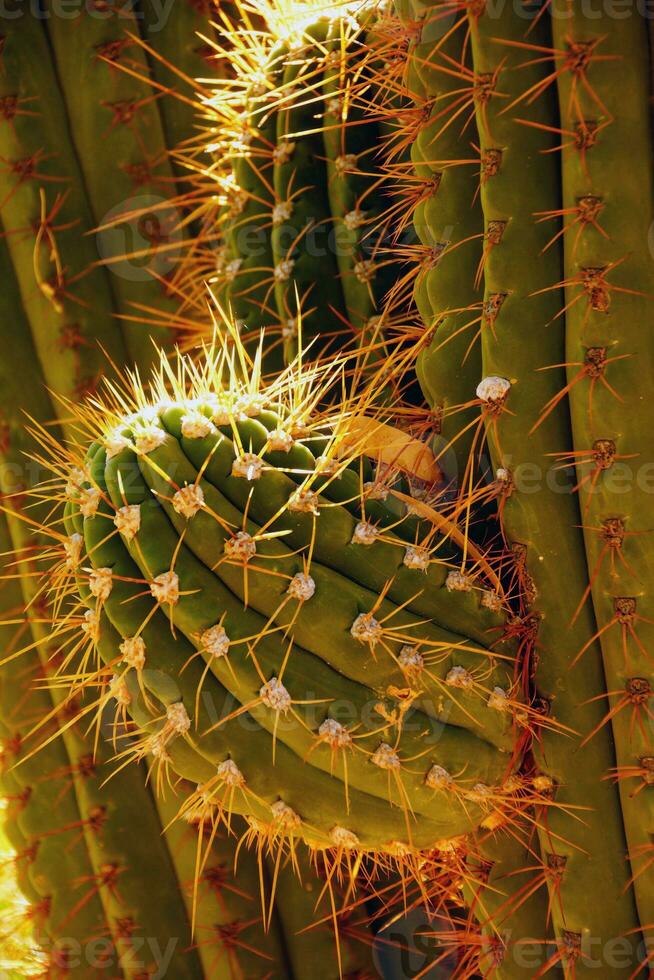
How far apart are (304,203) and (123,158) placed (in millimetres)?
418

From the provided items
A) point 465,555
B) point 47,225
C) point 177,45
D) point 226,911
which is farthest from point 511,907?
point 177,45

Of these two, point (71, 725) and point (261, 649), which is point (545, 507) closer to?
point (261, 649)

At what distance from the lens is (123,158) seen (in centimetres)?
180

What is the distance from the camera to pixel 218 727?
1097mm

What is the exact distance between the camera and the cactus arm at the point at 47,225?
1739 mm

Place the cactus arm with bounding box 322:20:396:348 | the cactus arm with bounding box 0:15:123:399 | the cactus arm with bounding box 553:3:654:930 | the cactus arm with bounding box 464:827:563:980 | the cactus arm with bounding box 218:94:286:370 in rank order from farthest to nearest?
the cactus arm with bounding box 0:15:123:399 < the cactus arm with bounding box 218:94:286:370 < the cactus arm with bounding box 322:20:396:348 < the cactus arm with bounding box 464:827:563:980 < the cactus arm with bounding box 553:3:654:930

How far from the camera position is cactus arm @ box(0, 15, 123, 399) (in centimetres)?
174

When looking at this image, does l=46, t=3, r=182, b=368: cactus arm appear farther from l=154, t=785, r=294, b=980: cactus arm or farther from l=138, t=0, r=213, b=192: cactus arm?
l=154, t=785, r=294, b=980: cactus arm

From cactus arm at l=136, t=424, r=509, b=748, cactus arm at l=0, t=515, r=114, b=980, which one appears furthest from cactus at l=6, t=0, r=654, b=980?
cactus arm at l=0, t=515, r=114, b=980

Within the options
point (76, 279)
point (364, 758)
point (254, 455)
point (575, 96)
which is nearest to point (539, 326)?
point (575, 96)

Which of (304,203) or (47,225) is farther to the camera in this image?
(47,225)

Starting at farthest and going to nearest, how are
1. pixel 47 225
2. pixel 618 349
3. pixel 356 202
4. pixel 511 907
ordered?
pixel 47 225 < pixel 356 202 < pixel 511 907 < pixel 618 349

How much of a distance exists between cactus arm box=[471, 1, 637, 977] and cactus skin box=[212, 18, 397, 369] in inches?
14.5

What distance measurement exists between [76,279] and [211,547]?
2.90 feet
